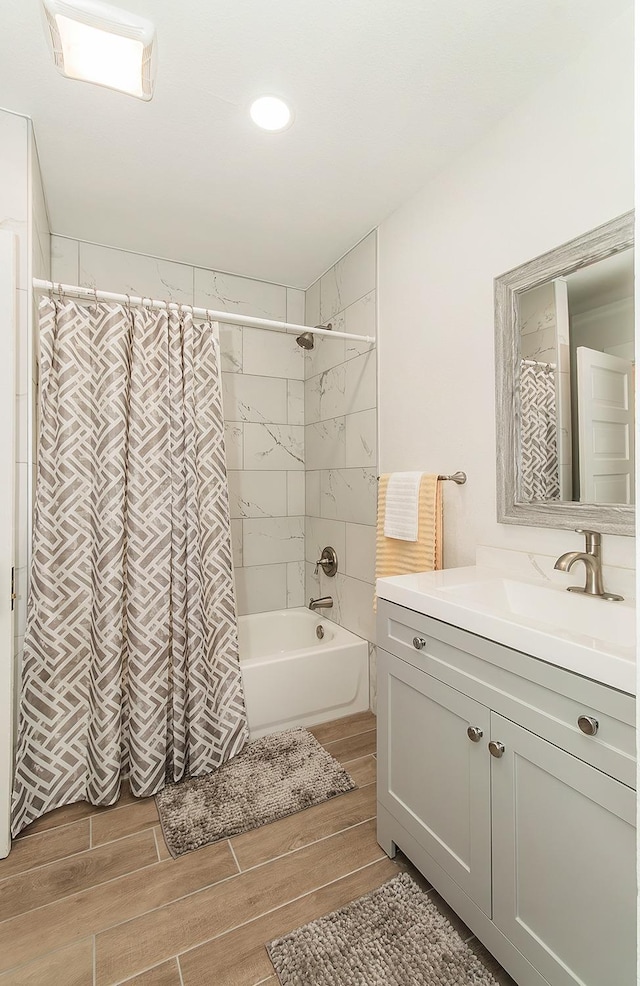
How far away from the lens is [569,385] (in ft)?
4.77

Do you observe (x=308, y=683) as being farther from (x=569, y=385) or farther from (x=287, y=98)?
(x=287, y=98)

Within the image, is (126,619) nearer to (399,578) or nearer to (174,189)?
(399,578)

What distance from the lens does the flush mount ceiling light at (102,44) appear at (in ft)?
3.83

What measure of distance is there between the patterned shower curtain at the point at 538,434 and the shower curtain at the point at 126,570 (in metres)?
1.24

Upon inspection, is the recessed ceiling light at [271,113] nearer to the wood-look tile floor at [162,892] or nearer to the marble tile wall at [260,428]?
the marble tile wall at [260,428]

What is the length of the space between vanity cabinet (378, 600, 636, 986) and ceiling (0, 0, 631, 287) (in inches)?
66.5

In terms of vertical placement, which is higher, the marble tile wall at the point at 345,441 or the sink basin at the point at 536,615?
the marble tile wall at the point at 345,441

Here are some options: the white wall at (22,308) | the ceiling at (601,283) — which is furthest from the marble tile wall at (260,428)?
the ceiling at (601,283)

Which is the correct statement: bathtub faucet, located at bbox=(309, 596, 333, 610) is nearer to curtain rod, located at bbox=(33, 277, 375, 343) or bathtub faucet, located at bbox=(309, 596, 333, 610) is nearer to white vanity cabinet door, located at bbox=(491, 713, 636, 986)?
curtain rod, located at bbox=(33, 277, 375, 343)

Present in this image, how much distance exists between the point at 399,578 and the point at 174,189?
1909 mm

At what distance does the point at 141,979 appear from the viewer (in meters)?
1.16

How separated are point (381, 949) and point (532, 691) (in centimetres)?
84

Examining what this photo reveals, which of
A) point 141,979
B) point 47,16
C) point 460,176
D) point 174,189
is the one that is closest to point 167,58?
point 47,16

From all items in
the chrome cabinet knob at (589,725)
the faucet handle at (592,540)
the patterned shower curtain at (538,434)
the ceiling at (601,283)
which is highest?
the ceiling at (601,283)
